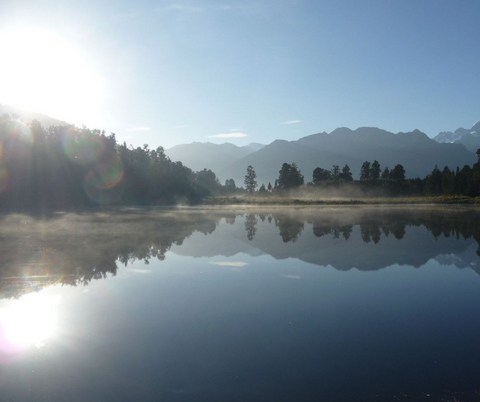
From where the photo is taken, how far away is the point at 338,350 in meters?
6.29

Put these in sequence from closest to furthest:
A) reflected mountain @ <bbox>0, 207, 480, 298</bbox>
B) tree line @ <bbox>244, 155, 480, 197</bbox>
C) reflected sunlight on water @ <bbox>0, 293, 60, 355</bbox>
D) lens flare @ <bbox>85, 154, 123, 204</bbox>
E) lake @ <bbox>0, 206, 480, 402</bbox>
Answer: lake @ <bbox>0, 206, 480, 402</bbox> → reflected sunlight on water @ <bbox>0, 293, 60, 355</bbox> → reflected mountain @ <bbox>0, 207, 480, 298</bbox> → tree line @ <bbox>244, 155, 480, 197</bbox> → lens flare @ <bbox>85, 154, 123, 204</bbox>

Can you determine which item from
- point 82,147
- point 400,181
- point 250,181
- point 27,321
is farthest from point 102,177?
point 27,321

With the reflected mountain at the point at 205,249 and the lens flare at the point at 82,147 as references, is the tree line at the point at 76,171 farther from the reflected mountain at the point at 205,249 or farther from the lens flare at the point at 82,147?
the reflected mountain at the point at 205,249

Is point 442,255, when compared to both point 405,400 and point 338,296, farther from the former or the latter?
point 405,400

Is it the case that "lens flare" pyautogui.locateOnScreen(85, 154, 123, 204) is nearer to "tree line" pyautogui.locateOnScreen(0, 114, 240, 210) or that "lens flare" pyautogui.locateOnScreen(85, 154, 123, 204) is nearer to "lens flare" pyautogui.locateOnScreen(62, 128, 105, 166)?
"tree line" pyautogui.locateOnScreen(0, 114, 240, 210)

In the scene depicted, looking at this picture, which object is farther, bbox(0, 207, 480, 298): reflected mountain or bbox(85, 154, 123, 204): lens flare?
bbox(85, 154, 123, 204): lens flare

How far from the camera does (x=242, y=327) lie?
750 centimetres

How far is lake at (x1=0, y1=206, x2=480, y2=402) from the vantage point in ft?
17.3

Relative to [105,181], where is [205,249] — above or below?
below

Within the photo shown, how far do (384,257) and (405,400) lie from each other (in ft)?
35.1

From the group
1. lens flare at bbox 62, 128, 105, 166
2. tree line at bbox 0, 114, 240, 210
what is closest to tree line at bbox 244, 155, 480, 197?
tree line at bbox 0, 114, 240, 210

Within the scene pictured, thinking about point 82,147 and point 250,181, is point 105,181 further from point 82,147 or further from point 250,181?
point 250,181

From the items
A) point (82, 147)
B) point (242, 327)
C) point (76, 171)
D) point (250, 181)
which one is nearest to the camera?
point (242, 327)

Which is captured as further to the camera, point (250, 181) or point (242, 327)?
point (250, 181)
